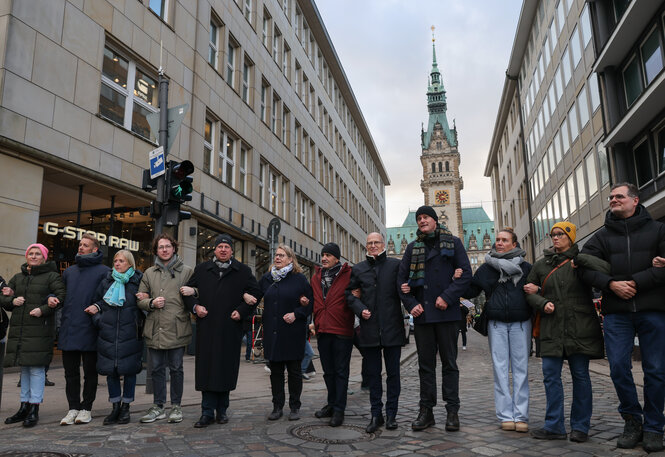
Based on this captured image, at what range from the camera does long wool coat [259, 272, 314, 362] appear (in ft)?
A: 20.0

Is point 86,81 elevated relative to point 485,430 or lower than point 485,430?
elevated

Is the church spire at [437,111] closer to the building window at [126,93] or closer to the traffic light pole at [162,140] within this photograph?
the building window at [126,93]

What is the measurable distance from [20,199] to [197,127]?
727cm

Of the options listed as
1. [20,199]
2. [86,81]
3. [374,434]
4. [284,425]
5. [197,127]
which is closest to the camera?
[374,434]

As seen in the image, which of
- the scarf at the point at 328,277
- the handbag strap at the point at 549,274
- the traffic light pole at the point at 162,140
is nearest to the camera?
the handbag strap at the point at 549,274

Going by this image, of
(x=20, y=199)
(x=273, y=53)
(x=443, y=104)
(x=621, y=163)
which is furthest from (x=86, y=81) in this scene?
(x=443, y=104)

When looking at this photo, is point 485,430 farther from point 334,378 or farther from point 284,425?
point 284,425

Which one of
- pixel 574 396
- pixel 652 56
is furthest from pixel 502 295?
pixel 652 56

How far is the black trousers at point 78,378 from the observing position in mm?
5746

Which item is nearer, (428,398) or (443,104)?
(428,398)

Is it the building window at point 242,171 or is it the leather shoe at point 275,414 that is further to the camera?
the building window at point 242,171

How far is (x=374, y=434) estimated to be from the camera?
5176 mm

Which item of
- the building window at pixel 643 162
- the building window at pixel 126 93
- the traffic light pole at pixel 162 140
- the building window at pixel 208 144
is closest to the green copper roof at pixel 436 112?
the building window at pixel 643 162

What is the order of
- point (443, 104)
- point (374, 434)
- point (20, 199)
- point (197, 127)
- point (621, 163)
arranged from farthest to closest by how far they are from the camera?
point (443, 104)
point (621, 163)
point (197, 127)
point (20, 199)
point (374, 434)
